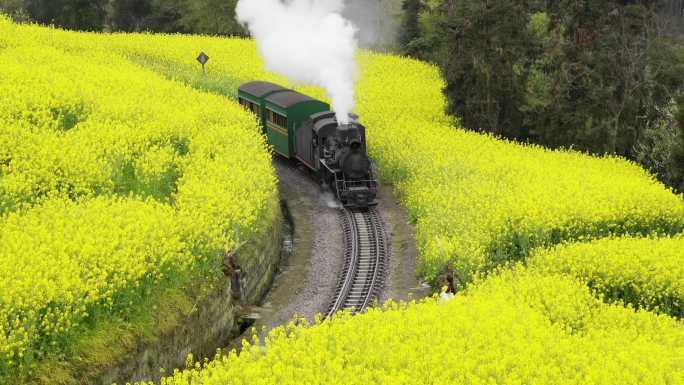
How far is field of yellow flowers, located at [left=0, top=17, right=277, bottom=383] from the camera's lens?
49.4 ft

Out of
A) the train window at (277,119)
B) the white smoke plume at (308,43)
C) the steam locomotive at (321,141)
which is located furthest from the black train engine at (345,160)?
the train window at (277,119)

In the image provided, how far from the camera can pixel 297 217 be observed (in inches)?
1109

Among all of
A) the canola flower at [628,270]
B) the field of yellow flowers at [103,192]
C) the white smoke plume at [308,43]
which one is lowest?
the canola flower at [628,270]

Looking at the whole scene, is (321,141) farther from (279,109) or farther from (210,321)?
(210,321)

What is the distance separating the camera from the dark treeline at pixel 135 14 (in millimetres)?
65375

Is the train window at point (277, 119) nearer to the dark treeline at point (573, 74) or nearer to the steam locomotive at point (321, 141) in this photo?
the steam locomotive at point (321, 141)

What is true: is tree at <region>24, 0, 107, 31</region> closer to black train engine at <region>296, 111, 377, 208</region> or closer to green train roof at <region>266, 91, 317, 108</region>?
green train roof at <region>266, 91, 317, 108</region>

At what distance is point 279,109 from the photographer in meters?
32.1

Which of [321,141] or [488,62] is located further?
[488,62]

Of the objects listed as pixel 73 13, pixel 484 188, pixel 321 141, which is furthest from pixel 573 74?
pixel 73 13

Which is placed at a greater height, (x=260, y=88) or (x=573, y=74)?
(x=573, y=74)

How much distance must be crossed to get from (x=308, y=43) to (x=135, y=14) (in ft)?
134

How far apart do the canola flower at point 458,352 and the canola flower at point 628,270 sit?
10.6ft

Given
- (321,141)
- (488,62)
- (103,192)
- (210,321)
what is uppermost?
(488,62)
